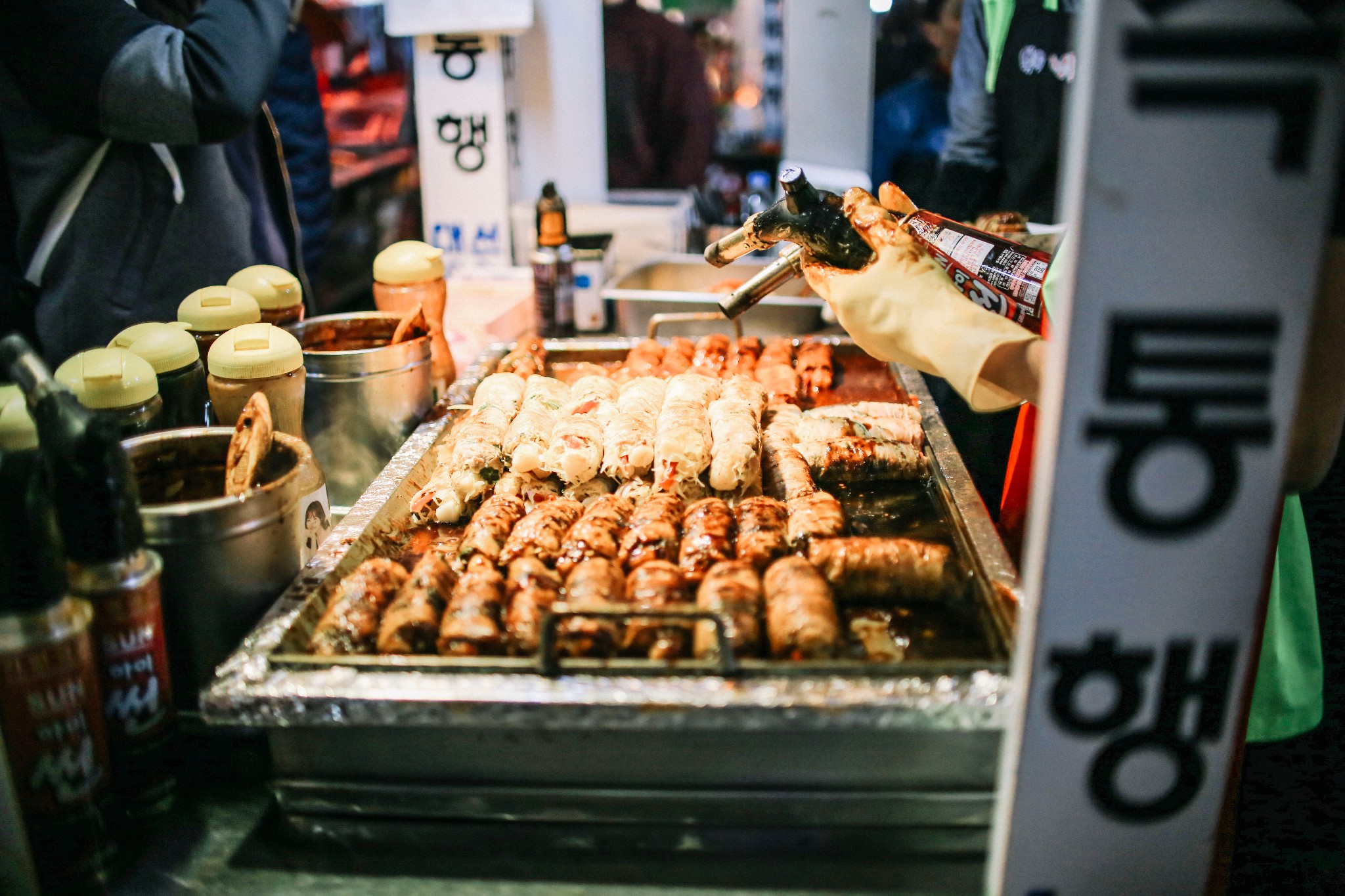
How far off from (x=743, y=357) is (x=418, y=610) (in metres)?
2.00

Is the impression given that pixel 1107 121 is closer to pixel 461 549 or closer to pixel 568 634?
pixel 568 634

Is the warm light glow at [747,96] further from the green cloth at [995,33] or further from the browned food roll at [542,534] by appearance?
the browned food roll at [542,534]

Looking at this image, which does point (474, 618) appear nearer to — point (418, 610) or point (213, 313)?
point (418, 610)

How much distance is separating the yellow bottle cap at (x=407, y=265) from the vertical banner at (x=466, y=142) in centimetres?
207

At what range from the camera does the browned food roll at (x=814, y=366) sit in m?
3.36

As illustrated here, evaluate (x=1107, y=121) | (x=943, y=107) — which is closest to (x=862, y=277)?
(x=1107, y=121)

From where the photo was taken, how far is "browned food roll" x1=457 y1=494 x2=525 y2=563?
2127 mm

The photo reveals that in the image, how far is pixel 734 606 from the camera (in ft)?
5.92

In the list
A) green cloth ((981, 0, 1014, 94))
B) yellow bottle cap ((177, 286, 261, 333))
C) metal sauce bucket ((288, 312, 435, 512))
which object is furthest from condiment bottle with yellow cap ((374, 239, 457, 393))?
green cloth ((981, 0, 1014, 94))

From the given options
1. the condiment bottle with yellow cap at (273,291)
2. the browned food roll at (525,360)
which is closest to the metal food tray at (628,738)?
the condiment bottle with yellow cap at (273,291)

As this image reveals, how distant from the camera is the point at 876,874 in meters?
1.58

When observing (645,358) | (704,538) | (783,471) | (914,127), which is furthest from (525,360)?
(914,127)

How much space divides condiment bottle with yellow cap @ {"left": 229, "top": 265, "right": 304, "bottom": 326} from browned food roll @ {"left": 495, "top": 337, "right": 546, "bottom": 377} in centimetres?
71

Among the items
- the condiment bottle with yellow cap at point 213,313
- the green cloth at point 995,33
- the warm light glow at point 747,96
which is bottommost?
the condiment bottle with yellow cap at point 213,313
